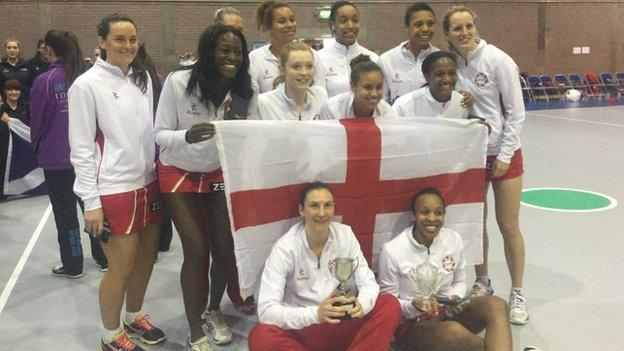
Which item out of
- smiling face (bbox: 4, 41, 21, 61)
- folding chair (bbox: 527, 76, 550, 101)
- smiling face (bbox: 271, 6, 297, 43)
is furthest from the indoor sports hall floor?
folding chair (bbox: 527, 76, 550, 101)

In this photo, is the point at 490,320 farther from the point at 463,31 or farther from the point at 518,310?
the point at 463,31

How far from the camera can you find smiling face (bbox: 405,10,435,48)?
130 inches

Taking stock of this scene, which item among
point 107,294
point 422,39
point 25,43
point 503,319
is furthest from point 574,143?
point 25,43

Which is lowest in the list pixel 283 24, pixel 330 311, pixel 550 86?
pixel 330 311

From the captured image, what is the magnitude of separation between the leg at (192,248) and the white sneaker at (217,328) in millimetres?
180

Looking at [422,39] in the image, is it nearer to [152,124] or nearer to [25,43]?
[152,124]

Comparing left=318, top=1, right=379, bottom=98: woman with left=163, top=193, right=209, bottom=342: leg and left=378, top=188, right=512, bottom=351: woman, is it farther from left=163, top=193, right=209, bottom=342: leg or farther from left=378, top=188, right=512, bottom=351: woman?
left=163, top=193, right=209, bottom=342: leg

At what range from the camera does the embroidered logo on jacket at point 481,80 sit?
10.0 feet

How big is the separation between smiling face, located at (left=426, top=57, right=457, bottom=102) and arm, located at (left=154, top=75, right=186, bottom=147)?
1.25 metres

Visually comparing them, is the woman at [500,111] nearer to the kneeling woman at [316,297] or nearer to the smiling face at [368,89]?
the smiling face at [368,89]

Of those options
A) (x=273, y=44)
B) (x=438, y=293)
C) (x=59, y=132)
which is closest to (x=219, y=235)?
(x=438, y=293)

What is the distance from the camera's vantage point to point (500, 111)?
3141 millimetres

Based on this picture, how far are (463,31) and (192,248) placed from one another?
1715 mm

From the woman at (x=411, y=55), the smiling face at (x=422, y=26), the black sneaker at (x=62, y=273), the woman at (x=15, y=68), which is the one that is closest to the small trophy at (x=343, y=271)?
the woman at (x=411, y=55)
